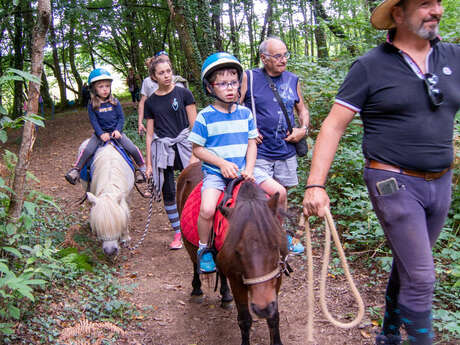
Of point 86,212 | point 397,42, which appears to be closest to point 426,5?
point 397,42

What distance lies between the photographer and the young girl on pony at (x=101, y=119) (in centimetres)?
610

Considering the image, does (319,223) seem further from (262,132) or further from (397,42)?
(397,42)

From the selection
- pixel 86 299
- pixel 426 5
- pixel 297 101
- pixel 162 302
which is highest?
pixel 426 5

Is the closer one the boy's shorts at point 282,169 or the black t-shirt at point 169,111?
the boy's shorts at point 282,169

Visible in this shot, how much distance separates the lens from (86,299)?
3984 millimetres

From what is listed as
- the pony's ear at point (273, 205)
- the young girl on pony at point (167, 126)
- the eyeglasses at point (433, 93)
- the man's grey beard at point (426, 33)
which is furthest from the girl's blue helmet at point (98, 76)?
the eyeglasses at point (433, 93)

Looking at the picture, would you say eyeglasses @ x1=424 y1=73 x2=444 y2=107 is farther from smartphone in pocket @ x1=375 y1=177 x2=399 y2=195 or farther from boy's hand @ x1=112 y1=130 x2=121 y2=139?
boy's hand @ x1=112 y1=130 x2=121 y2=139

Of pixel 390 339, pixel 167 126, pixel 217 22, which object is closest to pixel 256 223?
pixel 390 339

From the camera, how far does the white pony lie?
16.3 feet

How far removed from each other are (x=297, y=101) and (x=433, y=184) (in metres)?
2.61

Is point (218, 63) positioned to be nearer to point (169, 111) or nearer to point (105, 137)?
point (169, 111)

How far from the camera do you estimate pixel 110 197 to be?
523cm

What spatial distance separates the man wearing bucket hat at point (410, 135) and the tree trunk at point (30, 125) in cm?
251

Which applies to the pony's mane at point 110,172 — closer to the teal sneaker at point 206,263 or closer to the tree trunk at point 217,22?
the teal sneaker at point 206,263
